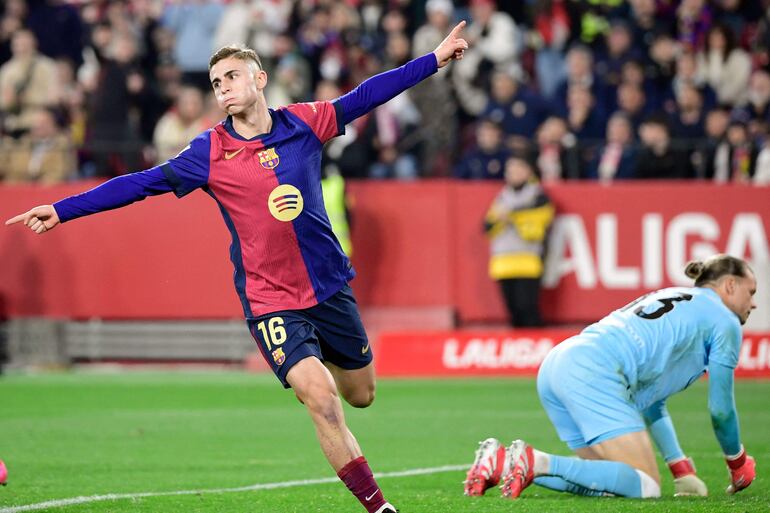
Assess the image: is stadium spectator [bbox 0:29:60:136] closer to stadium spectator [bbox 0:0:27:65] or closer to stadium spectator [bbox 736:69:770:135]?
stadium spectator [bbox 0:0:27:65]

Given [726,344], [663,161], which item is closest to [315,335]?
[726,344]

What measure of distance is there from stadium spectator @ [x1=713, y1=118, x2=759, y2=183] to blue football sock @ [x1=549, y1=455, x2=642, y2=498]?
1017 cm

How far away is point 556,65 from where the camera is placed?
1923 centimetres

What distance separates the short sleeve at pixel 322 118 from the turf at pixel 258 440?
1960 mm

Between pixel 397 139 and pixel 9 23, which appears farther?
pixel 9 23

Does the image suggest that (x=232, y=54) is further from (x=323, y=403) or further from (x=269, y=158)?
(x=323, y=403)

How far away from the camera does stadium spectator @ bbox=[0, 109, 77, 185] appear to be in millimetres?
18438

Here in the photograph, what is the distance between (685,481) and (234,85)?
10.9 ft

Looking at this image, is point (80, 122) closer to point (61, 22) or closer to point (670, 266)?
point (61, 22)

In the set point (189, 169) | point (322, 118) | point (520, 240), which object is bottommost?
point (520, 240)

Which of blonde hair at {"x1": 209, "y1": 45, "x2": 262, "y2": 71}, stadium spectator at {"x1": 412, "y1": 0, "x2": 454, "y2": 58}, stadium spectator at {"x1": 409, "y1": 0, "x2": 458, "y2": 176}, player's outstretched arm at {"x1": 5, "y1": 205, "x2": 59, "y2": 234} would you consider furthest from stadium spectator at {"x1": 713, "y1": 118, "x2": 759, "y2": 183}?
player's outstretched arm at {"x1": 5, "y1": 205, "x2": 59, "y2": 234}

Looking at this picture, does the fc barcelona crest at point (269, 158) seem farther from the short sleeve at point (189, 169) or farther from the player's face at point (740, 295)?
the player's face at point (740, 295)

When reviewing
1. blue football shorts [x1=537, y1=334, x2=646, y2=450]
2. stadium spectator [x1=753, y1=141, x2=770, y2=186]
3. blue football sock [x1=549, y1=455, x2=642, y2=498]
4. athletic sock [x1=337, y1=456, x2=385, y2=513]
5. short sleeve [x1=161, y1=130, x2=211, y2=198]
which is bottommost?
blue football sock [x1=549, y1=455, x2=642, y2=498]

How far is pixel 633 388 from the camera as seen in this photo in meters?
7.84
